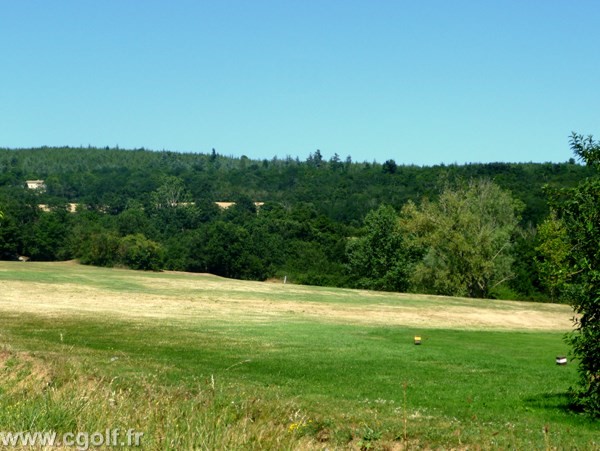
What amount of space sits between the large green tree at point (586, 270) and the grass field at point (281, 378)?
2.93ft

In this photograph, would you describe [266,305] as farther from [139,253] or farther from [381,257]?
[381,257]

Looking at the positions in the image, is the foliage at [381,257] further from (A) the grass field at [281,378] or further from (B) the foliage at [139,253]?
(A) the grass field at [281,378]

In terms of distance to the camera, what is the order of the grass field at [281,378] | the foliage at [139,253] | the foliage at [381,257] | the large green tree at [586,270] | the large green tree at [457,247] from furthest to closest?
the foliage at [381,257]
the foliage at [139,253]
the large green tree at [457,247]
the large green tree at [586,270]
the grass field at [281,378]

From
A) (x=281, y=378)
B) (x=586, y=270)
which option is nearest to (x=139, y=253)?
(x=281, y=378)

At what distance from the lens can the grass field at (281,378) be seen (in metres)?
11.6

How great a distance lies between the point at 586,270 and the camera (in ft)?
50.3

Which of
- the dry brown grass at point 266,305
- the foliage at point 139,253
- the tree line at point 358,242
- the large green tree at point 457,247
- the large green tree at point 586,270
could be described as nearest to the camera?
the large green tree at point 586,270

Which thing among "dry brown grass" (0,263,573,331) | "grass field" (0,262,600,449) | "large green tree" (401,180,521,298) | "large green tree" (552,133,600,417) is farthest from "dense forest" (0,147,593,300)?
"large green tree" (552,133,600,417)

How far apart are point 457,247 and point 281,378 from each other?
60.1m

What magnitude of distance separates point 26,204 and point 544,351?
345ft

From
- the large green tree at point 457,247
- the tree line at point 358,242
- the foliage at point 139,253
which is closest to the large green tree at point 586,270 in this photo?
the tree line at point 358,242

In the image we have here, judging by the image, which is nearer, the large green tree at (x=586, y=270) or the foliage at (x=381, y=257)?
the large green tree at (x=586, y=270)

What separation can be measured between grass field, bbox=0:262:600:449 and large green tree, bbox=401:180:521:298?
32.6 m

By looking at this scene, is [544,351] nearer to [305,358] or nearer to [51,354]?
[305,358]
